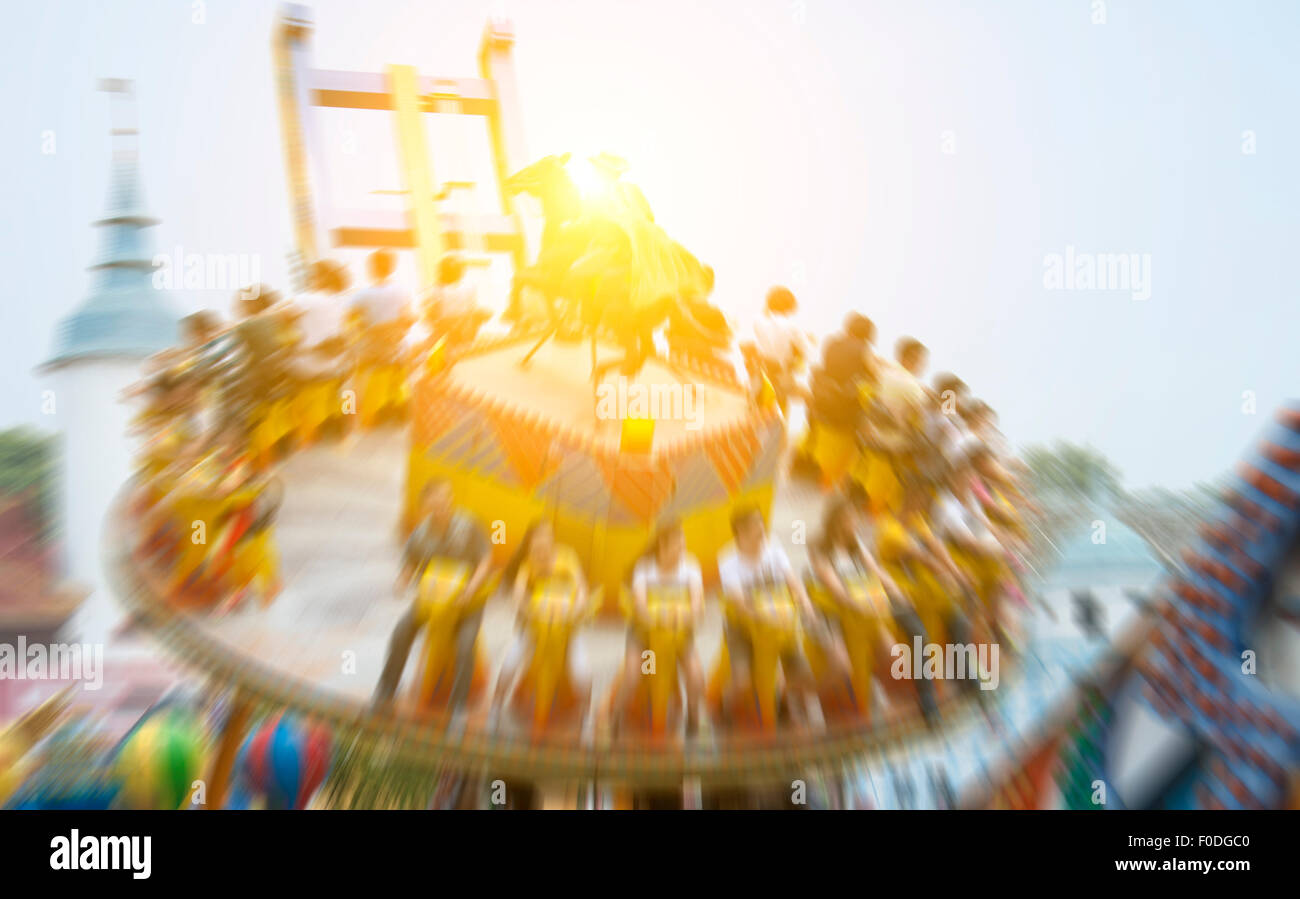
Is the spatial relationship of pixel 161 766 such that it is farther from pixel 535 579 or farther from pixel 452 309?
pixel 452 309

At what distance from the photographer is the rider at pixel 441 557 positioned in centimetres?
347

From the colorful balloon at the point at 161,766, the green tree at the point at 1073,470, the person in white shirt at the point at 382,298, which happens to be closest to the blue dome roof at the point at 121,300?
the person in white shirt at the point at 382,298

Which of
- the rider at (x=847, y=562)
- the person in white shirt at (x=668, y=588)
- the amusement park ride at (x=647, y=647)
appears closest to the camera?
the amusement park ride at (x=647, y=647)

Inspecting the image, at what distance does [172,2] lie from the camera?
154 inches

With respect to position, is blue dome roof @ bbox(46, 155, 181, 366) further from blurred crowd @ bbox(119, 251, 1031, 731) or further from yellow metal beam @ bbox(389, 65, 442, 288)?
yellow metal beam @ bbox(389, 65, 442, 288)

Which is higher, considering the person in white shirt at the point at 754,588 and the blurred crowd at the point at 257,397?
the blurred crowd at the point at 257,397

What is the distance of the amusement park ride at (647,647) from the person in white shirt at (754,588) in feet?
0.11

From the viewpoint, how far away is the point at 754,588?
11.8 ft

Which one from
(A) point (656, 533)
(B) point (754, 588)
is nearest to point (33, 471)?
(A) point (656, 533)

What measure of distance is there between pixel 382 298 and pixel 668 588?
4.67 ft

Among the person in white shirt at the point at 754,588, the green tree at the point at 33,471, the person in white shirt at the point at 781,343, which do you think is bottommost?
the person in white shirt at the point at 754,588

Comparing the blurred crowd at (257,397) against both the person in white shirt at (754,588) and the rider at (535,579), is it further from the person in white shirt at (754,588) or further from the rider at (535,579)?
the person in white shirt at (754,588)

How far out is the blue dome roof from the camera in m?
3.74
